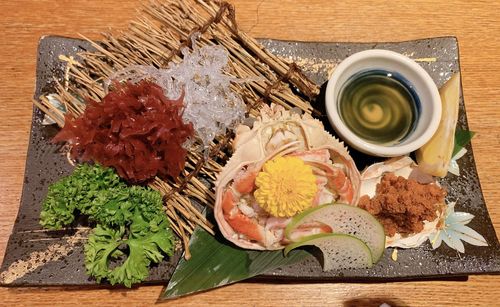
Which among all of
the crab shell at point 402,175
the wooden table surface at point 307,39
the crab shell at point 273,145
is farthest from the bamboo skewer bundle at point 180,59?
the crab shell at point 402,175

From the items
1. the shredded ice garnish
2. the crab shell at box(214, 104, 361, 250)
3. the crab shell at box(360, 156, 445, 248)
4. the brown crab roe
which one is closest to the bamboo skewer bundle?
the shredded ice garnish

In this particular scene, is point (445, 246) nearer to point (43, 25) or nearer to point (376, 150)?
point (376, 150)

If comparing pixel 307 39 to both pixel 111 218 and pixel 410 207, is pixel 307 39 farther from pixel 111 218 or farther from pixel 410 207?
pixel 111 218

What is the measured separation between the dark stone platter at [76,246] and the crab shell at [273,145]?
0.23m

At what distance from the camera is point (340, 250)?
200cm

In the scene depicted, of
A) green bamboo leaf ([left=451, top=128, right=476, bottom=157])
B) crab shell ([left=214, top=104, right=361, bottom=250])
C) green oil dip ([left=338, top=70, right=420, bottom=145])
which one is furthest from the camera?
green bamboo leaf ([left=451, top=128, right=476, bottom=157])

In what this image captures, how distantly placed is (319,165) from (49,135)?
4.96ft

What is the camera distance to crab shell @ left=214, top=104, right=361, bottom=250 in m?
1.94

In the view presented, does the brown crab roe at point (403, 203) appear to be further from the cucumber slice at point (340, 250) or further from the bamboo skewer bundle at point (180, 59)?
the bamboo skewer bundle at point (180, 59)

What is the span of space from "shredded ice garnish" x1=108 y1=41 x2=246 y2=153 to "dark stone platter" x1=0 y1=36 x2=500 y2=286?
51cm

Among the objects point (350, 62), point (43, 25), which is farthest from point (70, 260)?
point (350, 62)

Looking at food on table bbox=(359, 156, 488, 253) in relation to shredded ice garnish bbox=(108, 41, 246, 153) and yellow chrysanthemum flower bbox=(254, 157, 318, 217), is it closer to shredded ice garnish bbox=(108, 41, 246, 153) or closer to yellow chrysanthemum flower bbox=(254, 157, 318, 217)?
yellow chrysanthemum flower bbox=(254, 157, 318, 217)

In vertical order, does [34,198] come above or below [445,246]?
below

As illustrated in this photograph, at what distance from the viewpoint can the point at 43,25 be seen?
2580mm
